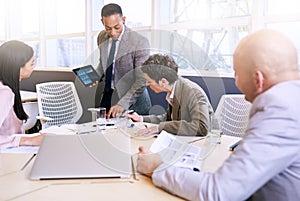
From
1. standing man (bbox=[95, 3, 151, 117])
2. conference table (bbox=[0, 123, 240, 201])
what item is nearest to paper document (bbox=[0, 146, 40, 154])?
conference table (bbox=[0, 123, 240, 201])

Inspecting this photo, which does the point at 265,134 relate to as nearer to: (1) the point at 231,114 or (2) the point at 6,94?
(2) the point at 6,94

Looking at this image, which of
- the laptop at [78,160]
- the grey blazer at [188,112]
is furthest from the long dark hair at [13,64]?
the grey blazer at [188,112]

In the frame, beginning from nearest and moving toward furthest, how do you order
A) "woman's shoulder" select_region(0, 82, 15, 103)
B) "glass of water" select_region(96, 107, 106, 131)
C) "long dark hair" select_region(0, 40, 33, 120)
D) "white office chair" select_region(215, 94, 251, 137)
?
"woman's shoulder" select_region(0, 82, 15, 103)
"long dark hair" select_region(0, 40, 33, 120)
"glass of water" select_region(96, 107, 106, 131)
"white office chair" select_region(215, 94, 251, 137)

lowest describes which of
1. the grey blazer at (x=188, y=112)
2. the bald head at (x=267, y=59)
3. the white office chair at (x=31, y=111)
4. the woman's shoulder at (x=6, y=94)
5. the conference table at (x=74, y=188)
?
the white office chair at (x=31, y=111)

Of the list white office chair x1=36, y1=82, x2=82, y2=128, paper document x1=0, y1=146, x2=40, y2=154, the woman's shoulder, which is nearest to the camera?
paper document x1=0, y1=146, x2=40, y2=154

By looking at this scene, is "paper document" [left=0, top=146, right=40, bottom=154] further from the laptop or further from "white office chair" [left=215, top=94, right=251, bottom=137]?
"white office chair" [left=215, top=94, right=251, bottom=137]

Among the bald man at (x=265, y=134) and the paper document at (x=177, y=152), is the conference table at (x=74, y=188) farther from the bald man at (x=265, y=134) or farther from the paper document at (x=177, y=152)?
the bald man at (x=265, y=134)

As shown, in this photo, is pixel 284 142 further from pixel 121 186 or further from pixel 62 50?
pixel 62 50

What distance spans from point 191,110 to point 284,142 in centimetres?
117

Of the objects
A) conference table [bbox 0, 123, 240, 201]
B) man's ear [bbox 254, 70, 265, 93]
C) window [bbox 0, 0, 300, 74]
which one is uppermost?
window [bbox 0, 0, 300, 74]

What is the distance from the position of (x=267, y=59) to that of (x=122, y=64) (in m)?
1.95

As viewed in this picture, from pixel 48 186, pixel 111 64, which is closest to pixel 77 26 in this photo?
pixel 111 64

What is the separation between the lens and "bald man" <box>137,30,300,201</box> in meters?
0.82

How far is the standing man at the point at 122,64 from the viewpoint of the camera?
2.63 m
